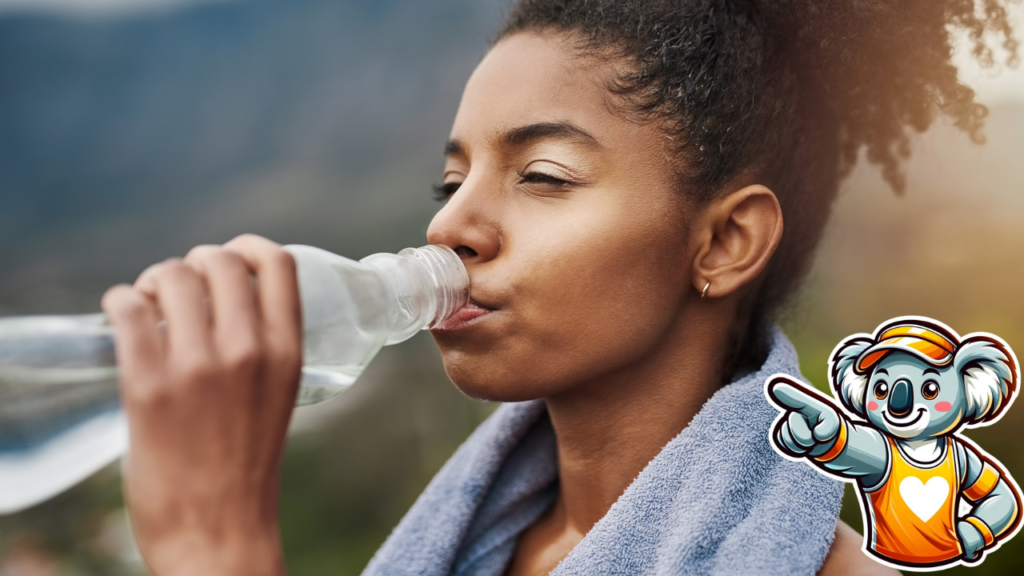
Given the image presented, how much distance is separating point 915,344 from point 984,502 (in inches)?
7.3

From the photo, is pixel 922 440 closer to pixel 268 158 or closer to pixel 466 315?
pixel 466 315

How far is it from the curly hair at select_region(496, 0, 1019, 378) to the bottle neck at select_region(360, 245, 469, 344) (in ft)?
1.04

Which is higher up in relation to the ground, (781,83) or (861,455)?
(781,83)

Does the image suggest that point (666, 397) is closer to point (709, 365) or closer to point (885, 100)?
point (709, 365)

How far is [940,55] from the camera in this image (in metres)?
1.16

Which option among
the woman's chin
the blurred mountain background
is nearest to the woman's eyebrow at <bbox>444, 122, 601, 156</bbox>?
the woman's chin

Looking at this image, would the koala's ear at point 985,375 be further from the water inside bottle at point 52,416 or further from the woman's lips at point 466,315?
the water inside bottle at point 52,416

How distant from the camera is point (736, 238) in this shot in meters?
1.09

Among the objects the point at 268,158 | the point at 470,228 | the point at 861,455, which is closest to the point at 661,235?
the point at 470,228

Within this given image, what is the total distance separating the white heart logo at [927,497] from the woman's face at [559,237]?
0.35m

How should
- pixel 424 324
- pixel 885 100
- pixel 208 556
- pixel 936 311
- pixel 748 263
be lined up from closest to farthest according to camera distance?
pixel 208 556 < pixel 424 324 < pixel 748 263 < pixel 885 100 < pixel 936 311

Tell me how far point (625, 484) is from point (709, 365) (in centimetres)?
21

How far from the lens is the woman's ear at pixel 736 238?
107cm

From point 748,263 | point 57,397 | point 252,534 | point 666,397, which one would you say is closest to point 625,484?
point 666,397
